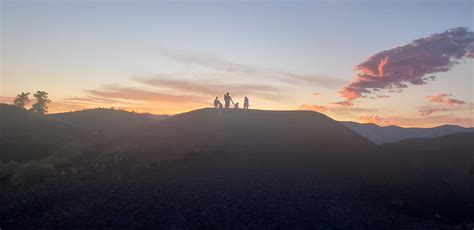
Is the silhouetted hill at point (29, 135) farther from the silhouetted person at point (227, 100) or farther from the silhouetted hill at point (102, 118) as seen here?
the silhouetted person at point (227, 100)

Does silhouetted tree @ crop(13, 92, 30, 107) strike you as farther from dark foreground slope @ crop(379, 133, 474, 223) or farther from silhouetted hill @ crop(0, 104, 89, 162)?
dark foreground slope @ crop(379, 133, 474, 223)

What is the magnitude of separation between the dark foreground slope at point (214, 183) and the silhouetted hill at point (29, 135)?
7.54 meters

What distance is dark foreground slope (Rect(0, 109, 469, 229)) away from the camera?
2156 centimetres

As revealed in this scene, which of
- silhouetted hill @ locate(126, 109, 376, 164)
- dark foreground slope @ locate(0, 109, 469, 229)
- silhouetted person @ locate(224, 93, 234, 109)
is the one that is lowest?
dark foreground slope @ locate(0, 109, 469, 229)

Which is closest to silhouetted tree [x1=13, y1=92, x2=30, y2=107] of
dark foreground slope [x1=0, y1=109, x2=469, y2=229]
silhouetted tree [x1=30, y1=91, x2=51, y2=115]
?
silhouetted tree [x1=30, y1=91, x2=51, y2=115]

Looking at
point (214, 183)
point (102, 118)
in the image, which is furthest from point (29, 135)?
point (214, 183)

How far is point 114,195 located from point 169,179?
4460 mm

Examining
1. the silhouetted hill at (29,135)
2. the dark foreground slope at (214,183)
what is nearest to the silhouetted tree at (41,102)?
the silhouetted hill at (29,135)

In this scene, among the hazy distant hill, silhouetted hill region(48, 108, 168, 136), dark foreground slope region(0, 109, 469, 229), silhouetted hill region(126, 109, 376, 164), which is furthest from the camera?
the hazy distant hill

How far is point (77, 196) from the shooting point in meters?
25.2

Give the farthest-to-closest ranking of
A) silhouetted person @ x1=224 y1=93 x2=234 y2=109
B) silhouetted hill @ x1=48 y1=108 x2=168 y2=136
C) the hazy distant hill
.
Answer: the hazy distant hill → silhouetted hill @ x1=48 y1=108 x2=168 y2=136 → silhouetted person @ x1=224 y1=93 x2=234 y2=109

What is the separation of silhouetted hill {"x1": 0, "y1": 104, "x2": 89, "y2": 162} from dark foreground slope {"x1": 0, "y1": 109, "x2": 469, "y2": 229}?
297 inches

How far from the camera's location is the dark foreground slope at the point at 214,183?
21.6 m

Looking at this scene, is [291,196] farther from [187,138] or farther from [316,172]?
[187,138]
